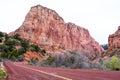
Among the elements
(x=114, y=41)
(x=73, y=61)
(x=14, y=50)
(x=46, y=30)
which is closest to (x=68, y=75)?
(x=73, y=61)

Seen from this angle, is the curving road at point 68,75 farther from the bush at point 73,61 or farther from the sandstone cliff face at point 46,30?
the sandstone cliff face at point 46,30

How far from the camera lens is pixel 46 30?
162m

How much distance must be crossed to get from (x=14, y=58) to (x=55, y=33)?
231 feet

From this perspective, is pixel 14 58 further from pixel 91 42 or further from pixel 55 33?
pixel 91 42

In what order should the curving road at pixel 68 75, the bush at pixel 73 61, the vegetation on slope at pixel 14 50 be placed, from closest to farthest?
the curving road at pixel 68 75 → the bush at pixel 73 61 → the vegetation on slope at pixel 14 50

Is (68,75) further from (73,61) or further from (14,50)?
(14,50)

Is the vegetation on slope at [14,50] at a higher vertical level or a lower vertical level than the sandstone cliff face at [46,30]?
lower

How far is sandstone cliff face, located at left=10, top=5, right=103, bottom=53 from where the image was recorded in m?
154

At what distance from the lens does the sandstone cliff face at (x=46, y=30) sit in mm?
154500

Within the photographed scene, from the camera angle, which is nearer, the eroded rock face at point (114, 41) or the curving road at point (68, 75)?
the curving road at point (68, 75)

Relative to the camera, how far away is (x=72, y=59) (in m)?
42.7

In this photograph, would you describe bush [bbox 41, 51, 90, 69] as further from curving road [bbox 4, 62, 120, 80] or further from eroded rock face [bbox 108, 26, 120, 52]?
eroded rock face [bbox 108, 26, 120, 52]

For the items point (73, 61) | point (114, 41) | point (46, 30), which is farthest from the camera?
point (46, 30)

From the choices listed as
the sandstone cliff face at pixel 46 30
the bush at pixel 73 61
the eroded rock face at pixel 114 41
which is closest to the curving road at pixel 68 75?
the bush at pixel 73 61
